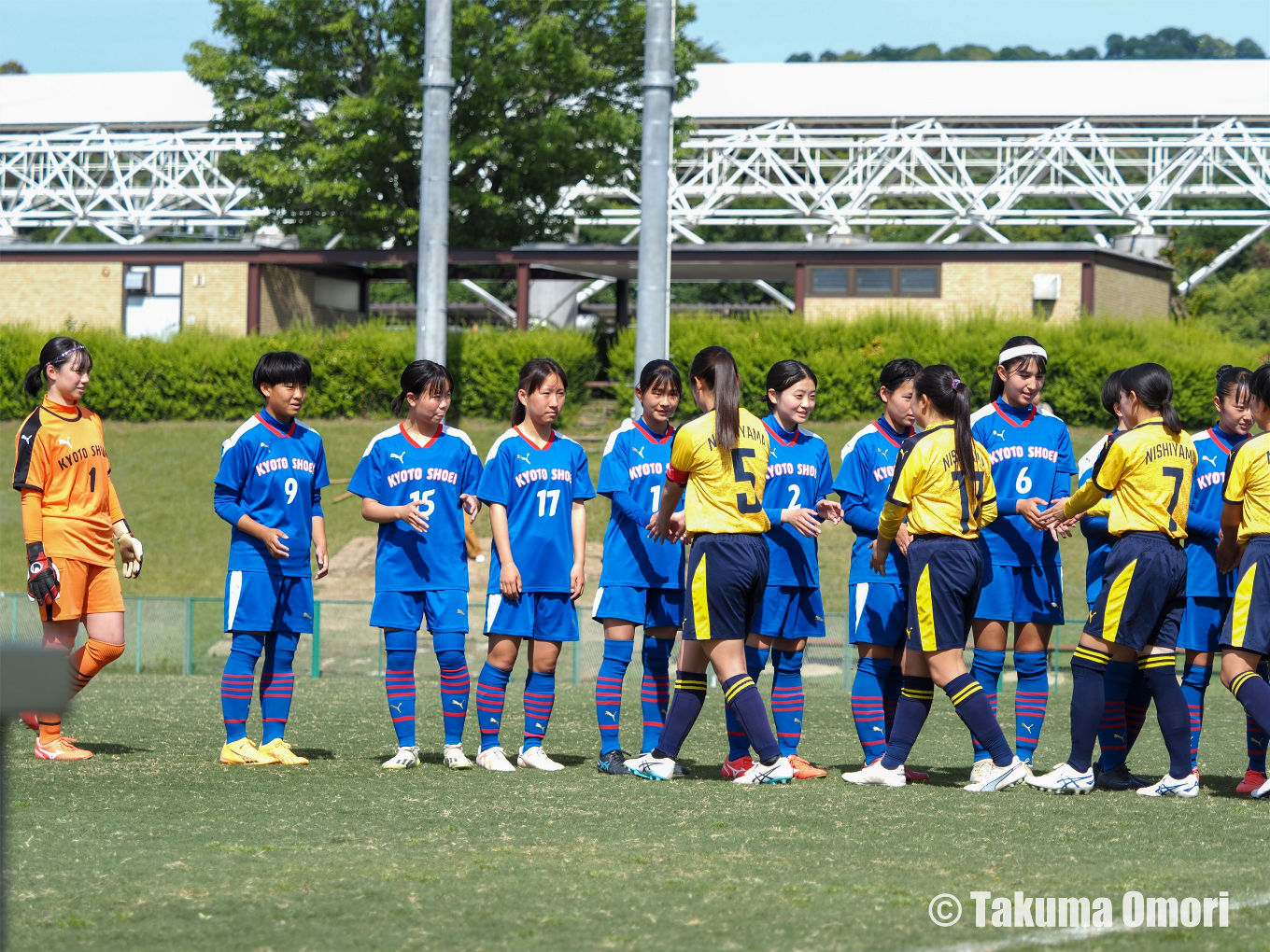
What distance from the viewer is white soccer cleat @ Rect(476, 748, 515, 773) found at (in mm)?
7418

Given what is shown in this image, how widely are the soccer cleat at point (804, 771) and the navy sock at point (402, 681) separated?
2.04 metres

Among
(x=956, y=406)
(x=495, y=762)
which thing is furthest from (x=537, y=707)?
(x=956, y=406)

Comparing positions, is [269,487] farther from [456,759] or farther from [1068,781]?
[1068,781]

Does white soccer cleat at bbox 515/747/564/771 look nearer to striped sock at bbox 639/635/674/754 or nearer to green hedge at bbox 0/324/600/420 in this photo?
striped sock at bbox 639/635/674/754

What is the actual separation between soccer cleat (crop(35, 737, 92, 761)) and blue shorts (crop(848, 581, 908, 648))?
4238mm

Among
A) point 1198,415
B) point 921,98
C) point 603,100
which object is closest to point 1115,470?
point 1198,415

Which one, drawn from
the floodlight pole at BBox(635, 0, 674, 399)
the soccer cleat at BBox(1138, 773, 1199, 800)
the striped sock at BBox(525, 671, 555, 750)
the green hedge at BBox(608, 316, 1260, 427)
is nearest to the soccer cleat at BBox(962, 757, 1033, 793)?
the soccer cleat at BBox(1138, 773, 1199, 800)

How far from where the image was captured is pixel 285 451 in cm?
760

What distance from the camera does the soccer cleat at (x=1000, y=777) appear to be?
678cm

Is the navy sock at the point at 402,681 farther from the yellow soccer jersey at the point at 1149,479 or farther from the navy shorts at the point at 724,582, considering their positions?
the yellow soccer jersey at the point at 1149,479

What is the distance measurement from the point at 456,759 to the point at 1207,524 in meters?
4.28

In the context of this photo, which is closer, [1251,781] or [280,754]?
→ [1251,781]

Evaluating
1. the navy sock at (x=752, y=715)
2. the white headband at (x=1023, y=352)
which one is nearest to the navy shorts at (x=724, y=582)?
the navy sock at (x=752, y=715)

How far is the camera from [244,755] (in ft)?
24.5
